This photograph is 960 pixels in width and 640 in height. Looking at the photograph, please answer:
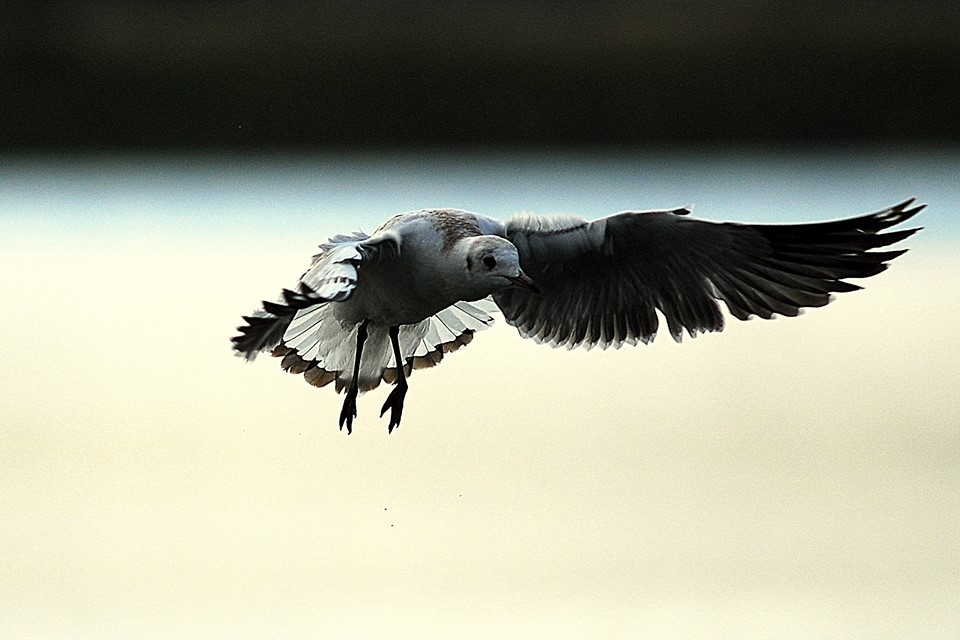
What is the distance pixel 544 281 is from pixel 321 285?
0.45m

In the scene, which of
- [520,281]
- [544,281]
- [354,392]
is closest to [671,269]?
[544,281]

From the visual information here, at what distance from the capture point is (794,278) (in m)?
1.27

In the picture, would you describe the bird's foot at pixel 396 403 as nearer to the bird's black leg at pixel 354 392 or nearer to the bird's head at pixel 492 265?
the bird's black leg at pixel 354 392

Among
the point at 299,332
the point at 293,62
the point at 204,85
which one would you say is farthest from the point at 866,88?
the point at 299,332

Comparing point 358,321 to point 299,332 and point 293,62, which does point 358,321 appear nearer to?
point 299,332

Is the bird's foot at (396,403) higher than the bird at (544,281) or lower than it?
lower

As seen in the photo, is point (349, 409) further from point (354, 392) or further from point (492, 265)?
point (492, 265)

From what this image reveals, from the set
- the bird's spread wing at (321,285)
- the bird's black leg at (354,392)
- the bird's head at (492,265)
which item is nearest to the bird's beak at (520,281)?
the bird's head at (492,265)

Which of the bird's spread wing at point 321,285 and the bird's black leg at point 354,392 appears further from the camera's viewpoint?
the bird's black leg at point 354,392

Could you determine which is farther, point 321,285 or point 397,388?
point 397,388

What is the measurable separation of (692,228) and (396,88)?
1656 mm

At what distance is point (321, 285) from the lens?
97 cm

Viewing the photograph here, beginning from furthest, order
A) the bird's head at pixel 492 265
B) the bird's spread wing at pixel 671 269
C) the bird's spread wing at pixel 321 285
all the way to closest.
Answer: the bird's spread wing at pixel 671 269 < the bird's head at pixel 492 265 < the bird's spread wing at pixel 321 285

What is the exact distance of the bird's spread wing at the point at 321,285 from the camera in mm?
939
